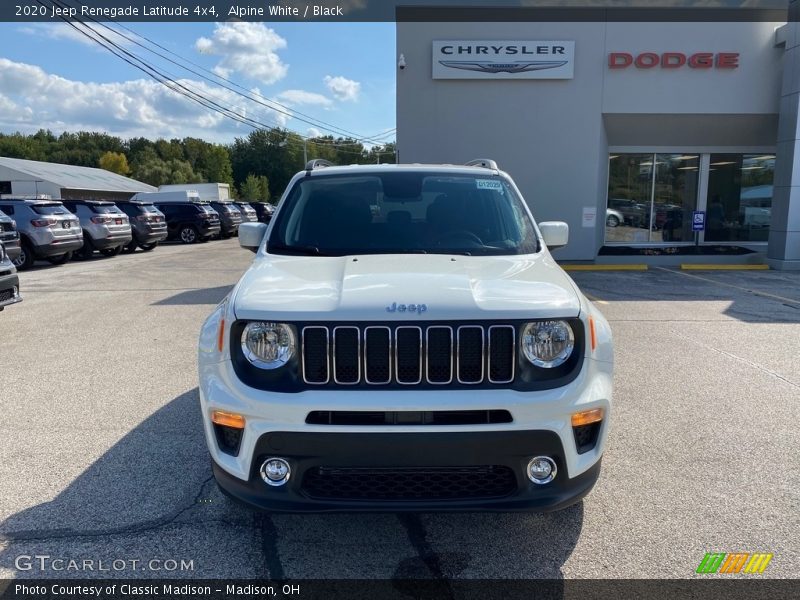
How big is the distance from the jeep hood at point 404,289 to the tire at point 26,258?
564 inches

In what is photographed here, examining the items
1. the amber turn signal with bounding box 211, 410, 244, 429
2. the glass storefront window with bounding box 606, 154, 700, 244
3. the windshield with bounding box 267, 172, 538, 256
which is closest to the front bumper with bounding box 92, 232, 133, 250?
the glass storefront window with bounding box 606, 154, 700, 244

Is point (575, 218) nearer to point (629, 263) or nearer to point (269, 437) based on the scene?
point (629, 263)

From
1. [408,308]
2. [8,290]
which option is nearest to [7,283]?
[8,290]

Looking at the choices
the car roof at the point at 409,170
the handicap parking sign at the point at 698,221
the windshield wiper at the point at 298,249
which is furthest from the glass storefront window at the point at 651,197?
the windshield wiper at the point at 298,249

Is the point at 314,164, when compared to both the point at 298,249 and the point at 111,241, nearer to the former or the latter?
the point at 298,249

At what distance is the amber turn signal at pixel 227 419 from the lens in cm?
273

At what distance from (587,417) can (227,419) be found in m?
1.61

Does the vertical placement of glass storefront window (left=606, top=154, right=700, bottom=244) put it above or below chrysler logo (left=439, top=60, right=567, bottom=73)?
below

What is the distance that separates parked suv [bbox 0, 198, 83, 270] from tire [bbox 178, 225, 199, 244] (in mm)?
10871

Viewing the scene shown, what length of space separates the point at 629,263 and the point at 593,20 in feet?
20.6

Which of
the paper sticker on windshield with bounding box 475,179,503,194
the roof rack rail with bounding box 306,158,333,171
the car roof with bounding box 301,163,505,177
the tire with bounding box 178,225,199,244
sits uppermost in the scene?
the roof rack rail with bounding box 306,158,333,171

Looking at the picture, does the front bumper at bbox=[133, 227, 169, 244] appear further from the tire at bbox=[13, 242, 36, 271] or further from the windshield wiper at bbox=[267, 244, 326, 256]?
the windshield wiper at bbox=[267, 244, 326, 256]

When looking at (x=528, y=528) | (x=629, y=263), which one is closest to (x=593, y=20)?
(x=629, y=263)

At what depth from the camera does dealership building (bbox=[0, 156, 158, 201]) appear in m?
46.1
